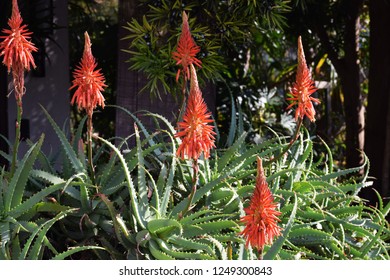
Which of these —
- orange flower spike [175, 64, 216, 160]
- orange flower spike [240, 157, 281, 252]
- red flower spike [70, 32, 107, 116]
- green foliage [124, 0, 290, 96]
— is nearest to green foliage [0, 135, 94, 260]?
red flower spike [70, 32, 107, 116]

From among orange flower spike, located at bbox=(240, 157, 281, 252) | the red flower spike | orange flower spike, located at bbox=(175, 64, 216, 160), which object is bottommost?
orange flower spike, located at bbox=(240, 157, 281, 252)

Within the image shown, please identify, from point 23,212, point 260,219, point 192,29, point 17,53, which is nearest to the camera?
point 260,219

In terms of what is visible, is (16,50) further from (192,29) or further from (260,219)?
(192,29)

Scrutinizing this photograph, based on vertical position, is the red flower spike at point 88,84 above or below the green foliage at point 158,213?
above

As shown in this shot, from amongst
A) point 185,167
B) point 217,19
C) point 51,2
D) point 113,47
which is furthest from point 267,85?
point 185,167

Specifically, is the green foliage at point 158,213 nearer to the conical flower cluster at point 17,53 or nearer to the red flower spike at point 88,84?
the red flower spike at point 88,84

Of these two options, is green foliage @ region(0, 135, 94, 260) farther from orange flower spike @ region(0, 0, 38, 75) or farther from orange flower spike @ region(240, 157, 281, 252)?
orange flower spike @ region(240, 157, 281, 252)

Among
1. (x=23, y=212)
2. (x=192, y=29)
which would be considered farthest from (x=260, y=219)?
(x=192, y=29)

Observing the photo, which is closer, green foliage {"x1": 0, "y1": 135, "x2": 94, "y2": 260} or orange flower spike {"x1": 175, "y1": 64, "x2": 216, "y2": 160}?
orange flower spike {"x1": 175, "y1": 64, "x2": 216, "y2": 160}

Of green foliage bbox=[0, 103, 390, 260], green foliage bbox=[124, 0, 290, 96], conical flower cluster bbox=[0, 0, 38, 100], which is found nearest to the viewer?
conical flower cluster bbox=[0, 0, 38, 100]

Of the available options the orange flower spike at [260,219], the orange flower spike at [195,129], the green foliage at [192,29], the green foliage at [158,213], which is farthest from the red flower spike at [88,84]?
the green foliage at [192,29]

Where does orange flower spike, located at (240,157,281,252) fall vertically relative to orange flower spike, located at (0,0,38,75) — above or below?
below

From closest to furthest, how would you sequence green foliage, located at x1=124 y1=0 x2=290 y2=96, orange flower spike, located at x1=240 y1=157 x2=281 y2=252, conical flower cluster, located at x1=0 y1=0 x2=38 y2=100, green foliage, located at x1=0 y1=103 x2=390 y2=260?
orange flower spike, located at x1=240 y1=157 x2=281 y2=252 → conical flower cluster, located at x1=0 y1=0 x2=38 y2=100 → green foliage, located at x1=0 y1=103 x2=390 y2=260 → green foliage, located at x1=124 y1=0 x2=290 y2=96

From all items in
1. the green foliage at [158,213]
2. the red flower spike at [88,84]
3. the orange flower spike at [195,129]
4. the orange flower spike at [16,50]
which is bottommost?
the green foliage at [158,213]
